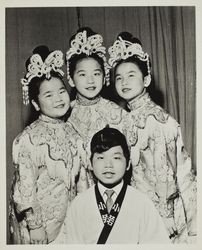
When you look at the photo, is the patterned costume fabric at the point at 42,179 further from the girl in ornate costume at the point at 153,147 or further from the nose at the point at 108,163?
the girl in ornate costume at the point at 153,147

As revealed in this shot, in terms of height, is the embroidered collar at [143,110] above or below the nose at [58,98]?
below

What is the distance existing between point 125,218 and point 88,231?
0.14 meters

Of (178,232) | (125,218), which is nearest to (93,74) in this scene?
(125,218)

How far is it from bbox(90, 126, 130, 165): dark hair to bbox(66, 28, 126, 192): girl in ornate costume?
2 cm

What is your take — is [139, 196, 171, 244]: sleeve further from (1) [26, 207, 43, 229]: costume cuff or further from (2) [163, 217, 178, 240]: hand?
(1) [26, 207, 43, 229]: costume cuff

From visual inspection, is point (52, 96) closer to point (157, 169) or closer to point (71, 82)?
point (71, 82)

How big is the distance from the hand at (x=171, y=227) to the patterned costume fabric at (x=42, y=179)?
0.35 meters

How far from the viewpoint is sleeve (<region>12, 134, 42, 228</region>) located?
1486 mm

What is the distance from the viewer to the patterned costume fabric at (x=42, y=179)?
1.48 metres

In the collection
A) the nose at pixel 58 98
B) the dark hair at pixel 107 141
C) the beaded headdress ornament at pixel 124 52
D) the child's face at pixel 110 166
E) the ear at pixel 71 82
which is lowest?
the child's face at pixel 110 166

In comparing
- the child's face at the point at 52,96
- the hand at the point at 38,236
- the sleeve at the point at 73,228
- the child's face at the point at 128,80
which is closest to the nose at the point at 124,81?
the child's face at the point at 128,80

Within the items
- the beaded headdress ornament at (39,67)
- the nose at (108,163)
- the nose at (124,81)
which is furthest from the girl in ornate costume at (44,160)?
the nose at (124,81)

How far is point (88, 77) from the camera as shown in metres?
1.50

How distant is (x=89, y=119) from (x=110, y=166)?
189mm
